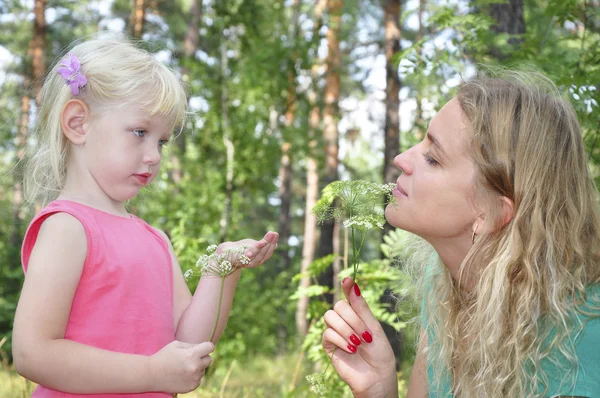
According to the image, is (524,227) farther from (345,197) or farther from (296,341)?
(296,341)

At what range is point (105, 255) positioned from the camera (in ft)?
5.95

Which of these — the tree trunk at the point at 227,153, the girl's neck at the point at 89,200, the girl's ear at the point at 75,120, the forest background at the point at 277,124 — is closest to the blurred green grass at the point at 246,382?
the forest background at the point at 277,124

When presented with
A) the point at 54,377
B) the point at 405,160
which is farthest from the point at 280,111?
the point at 54,377

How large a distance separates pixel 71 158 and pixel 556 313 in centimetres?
157

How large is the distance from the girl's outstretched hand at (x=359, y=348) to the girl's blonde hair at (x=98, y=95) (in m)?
0.82

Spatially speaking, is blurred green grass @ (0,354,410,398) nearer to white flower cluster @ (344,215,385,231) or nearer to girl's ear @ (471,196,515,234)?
girl's ear @ (471,196,515,234)

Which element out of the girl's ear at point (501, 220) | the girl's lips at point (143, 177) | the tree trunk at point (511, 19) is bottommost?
the girl's ear at point (501, 220)

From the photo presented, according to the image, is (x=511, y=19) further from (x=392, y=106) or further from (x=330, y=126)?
(x=330, y=126)

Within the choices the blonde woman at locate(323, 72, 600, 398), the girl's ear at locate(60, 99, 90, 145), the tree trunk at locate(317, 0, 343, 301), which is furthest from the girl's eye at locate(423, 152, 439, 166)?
the tree trunk at locate(317, 0, 343, 301)

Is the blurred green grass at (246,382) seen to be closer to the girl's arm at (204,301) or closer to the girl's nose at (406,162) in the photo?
the girl's arm at (204,301)

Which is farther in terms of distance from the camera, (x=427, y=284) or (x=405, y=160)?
(x=427, y=284)

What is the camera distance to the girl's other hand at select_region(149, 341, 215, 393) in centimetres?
175

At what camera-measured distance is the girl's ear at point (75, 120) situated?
6.39 ft

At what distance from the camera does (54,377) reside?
169cm
